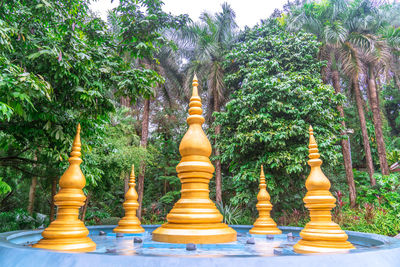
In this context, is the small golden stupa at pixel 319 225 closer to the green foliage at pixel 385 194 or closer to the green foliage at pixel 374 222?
the green foliage at pixel 374 222

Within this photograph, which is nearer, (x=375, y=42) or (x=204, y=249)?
(x=204, y=249)

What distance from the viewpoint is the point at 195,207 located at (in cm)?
282

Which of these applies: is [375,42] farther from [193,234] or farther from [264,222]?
[193,234]

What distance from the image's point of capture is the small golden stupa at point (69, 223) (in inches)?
95.6

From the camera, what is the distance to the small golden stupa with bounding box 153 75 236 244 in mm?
2660

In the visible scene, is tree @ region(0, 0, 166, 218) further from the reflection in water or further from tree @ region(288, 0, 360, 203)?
tree @ region(288, 0, 360, 203)

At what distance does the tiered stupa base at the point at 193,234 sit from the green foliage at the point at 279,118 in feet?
25.3

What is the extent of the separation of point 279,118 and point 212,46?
6.16 meters

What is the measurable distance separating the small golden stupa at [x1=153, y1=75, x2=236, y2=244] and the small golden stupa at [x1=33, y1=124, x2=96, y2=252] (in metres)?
0.70

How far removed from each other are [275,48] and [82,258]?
12.9 m

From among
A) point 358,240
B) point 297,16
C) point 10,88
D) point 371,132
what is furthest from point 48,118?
point 371,132

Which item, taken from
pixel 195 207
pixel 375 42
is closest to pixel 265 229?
pixel 195 207

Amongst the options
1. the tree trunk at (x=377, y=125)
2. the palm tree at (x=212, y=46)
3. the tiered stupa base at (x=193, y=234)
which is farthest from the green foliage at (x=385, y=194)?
the tiered stupa base at (x=193, y=234)

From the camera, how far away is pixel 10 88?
3.14 metres
